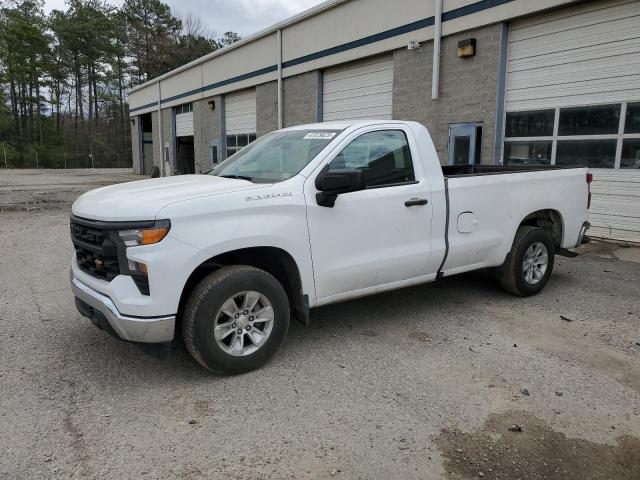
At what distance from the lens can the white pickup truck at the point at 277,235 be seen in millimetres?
3566

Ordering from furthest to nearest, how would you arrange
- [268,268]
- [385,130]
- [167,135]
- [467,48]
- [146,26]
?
1. [146,26]
2. [167,135]
3. [467,48]
4. [385,130]
5. [268,268]

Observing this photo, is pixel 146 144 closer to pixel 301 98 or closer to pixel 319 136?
pixel 301 98

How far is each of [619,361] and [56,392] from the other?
14.4ft

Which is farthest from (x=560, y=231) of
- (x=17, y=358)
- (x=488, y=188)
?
(x=17, y=358)

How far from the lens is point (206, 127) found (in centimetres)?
2458

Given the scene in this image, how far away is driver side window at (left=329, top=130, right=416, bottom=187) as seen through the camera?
4520mm

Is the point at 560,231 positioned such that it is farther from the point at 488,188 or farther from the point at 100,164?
the point at 100,164

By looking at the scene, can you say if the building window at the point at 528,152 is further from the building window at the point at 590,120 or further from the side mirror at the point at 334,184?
the side mirror at the point at 334,184

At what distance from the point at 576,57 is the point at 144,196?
888cm

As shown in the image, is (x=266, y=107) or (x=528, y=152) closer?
(x=528, y=152)

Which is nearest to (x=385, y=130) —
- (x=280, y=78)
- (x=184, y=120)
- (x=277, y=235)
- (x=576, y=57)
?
(x=277, y=235)

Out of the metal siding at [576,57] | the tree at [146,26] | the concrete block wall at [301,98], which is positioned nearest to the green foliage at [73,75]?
the tree at [146,26]

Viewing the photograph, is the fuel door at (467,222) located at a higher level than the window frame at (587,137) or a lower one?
lower

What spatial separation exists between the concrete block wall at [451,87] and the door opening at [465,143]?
0.39 ft
